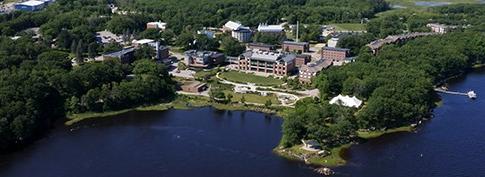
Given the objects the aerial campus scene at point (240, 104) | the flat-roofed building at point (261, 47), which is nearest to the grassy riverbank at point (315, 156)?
the aerial campus scene at point (240, 104)

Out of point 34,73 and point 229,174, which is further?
point 34,73

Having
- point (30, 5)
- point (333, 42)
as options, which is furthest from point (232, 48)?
point (30, 5)

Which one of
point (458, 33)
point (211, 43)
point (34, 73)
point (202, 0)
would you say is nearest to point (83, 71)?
point (34, 73)

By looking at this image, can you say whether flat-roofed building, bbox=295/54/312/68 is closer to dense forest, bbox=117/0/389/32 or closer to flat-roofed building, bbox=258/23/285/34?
flat-roofed building, bbox=258/23/285/34

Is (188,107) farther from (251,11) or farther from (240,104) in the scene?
(251,11)

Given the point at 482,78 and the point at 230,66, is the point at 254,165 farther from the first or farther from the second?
the point at 482,78

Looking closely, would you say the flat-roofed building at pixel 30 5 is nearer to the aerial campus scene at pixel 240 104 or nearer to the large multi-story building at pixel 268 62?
the aerial campus scene at pixel 240 104
